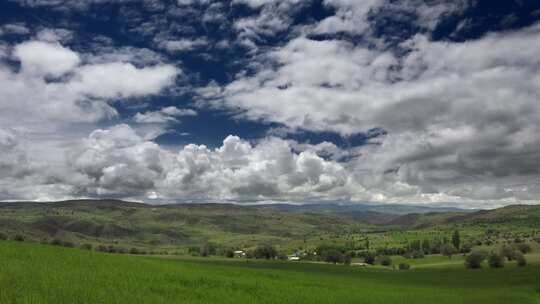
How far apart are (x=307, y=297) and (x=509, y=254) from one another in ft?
447

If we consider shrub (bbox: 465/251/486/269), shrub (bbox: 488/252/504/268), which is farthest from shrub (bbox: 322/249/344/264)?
shrub (bbox: 488/252/504/268)

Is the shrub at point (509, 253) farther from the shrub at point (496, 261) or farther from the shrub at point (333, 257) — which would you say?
the shrub at point (333, 257)

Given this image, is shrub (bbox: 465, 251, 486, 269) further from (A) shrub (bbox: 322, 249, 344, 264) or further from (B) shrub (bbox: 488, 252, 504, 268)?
(A) shrub (bbox: 322, 249, 344, 264)

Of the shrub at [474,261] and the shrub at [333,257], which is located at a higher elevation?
the shrub at [474,261]

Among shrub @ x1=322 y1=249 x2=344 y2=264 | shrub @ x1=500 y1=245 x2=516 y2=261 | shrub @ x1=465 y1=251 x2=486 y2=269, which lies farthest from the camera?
shrub @ x1=322 y1=249 x2=344 y2=264

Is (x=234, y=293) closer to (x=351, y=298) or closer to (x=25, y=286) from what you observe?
(x=351, y=298)

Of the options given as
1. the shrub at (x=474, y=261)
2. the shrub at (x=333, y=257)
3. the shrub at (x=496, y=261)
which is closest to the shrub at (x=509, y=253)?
the shrub at (x=474, y=261)

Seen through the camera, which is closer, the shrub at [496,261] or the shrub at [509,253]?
the shrub at [496,261]

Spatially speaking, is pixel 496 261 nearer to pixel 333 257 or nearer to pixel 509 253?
pixel 509 253

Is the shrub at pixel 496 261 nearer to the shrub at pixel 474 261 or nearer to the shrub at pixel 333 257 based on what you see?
the shrub at pixel 474 261

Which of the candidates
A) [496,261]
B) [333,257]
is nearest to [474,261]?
[496,261]

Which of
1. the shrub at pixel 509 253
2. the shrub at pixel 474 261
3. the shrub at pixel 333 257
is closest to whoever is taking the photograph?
the shrub at pixel 474 261

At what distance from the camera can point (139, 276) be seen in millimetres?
50094

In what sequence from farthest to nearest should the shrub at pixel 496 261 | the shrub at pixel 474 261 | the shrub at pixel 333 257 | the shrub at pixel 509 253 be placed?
1. the shrub at pixel 333 257
2. the shrub at pixel 509 253
3. the shrub at pixel 474 261
4. the shrub at pixel 496 261
